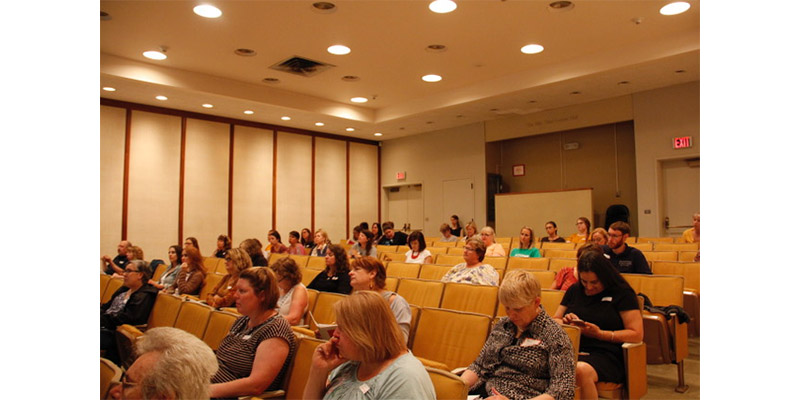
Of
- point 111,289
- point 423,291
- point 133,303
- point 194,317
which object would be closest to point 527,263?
point 423,291

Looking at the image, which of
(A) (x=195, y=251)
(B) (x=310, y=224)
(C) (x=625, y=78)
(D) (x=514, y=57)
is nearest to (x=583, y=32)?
(D) (x=514, y=57)

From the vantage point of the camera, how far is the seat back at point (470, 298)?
405 cm

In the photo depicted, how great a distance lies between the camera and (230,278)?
5082 mm

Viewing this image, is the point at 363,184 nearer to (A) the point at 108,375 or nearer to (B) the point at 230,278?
(B) the point at 230,278

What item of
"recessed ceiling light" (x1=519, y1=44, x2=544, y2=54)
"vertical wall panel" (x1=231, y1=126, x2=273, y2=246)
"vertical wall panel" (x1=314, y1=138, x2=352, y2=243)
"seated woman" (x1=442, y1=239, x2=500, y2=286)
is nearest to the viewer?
"seated woman" (x1=442, y1=239, x2=500, y2=286)

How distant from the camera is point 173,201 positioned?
463 inches

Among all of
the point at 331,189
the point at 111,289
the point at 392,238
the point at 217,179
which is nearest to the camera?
the point at 111,289

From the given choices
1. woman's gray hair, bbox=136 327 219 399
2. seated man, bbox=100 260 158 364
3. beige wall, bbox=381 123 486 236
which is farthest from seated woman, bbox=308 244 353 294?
beige wall, bbox=381 123 486 236

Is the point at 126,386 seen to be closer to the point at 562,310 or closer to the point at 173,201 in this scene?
the point at 562,310

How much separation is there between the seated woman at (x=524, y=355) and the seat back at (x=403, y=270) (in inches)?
129

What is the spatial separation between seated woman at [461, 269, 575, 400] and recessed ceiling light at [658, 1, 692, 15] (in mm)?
5707

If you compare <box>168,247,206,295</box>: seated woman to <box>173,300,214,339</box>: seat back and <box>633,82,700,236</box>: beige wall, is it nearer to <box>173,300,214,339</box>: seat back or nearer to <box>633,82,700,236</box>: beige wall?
<box>173,300,214,339</box>: seat back

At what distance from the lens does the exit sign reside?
9.64 meters

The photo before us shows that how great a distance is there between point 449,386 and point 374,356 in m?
0.32
